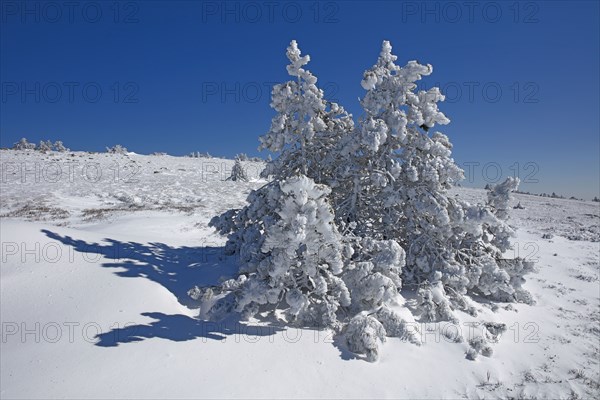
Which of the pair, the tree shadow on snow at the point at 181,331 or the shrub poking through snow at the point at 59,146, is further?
the shrub poking through snow at the point at 59,146

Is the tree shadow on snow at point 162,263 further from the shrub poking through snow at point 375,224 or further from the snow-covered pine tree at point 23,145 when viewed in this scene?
the snow-covered pine tree at point 23,145

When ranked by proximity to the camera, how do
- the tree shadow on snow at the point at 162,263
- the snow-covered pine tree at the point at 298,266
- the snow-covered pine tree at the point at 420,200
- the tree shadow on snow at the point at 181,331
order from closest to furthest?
the tree shadow on snow at the point at 181,331
the snow-covered pine tree at the point at 298,266
the tree shadow on snow at the point at 162,263
the snow-covered pine tree at the point at 420,200

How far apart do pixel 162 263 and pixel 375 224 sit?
5769mm

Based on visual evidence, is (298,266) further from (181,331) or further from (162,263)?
(162,263)

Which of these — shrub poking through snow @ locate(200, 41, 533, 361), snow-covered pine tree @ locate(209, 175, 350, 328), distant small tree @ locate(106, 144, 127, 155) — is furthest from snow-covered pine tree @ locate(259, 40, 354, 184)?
distant small tree @ locate(106, 144, 127, 155)

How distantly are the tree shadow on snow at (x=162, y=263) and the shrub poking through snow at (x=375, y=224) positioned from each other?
62 centimetres

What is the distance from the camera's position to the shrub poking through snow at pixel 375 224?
6.95 metres

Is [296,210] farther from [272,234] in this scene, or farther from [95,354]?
[95,354]

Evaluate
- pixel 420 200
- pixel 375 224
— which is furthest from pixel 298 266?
pixel 420 200

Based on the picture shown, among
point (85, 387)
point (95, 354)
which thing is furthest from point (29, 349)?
point (85, 387)

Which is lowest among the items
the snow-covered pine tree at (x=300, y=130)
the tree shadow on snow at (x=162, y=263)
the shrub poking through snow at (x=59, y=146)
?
the tree shadow on snow at (x=162, y=263)

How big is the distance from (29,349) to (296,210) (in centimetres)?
492

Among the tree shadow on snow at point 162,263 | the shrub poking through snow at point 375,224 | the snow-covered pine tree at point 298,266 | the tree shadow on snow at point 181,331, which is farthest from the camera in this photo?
the tree shadow on snow at point 162,263

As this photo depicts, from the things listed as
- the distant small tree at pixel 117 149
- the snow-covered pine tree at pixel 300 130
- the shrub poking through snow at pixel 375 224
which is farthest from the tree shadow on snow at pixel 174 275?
the distant small tree at pixel 117 149
